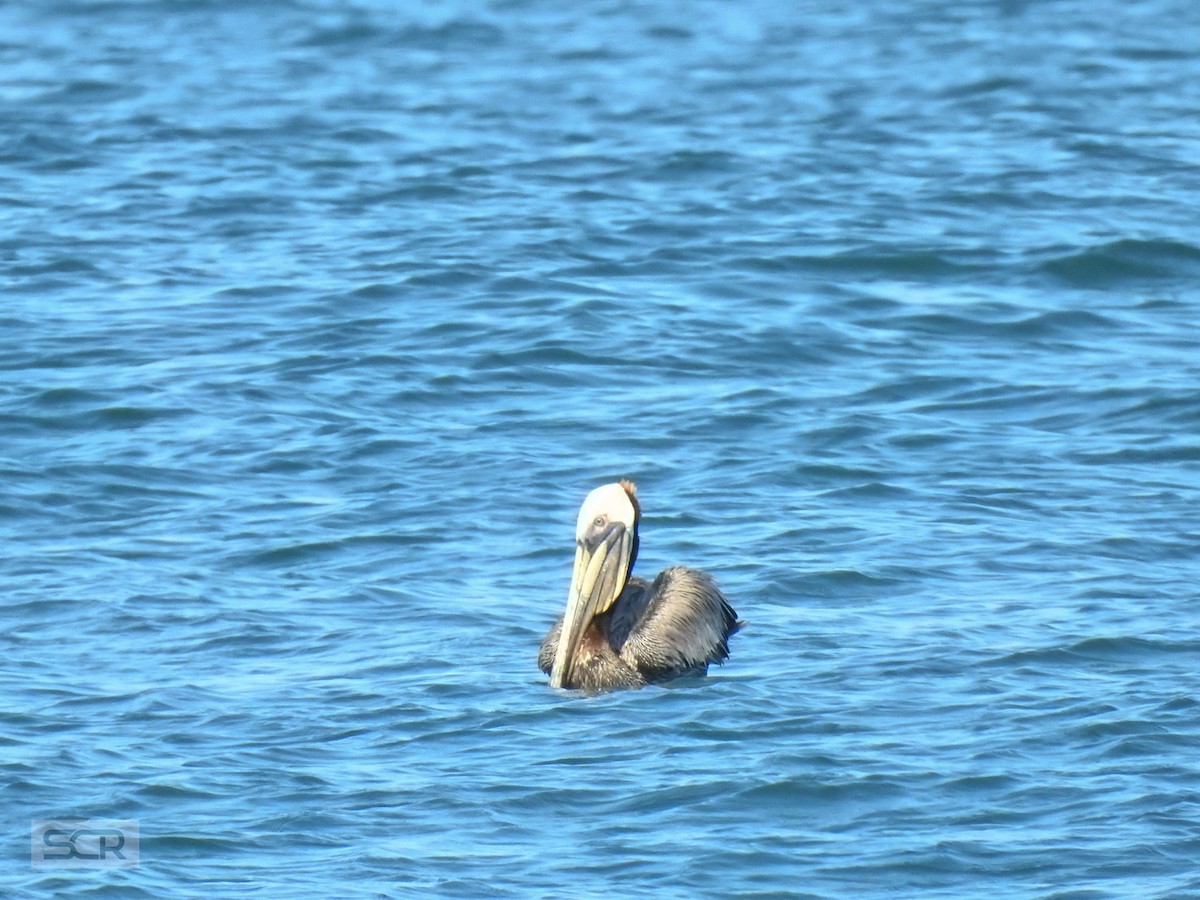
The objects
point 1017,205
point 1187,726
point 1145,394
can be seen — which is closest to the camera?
point 1187,726

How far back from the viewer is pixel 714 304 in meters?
15.3

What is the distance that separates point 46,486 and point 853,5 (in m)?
17.6

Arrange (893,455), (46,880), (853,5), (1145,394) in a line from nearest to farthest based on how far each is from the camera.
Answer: (46,880)
(893,455)
(1145,394)
(853,5)

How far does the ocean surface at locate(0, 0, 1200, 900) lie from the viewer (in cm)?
765

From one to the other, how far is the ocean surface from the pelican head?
1.24 ft

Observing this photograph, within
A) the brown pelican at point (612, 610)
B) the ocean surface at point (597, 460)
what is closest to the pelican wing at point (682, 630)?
the brown pelican at point (612, 610)

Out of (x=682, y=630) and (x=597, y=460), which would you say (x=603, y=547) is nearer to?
(x=682, y=630)

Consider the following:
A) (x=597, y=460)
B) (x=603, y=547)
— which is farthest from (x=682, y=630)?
(x=597, y=460)

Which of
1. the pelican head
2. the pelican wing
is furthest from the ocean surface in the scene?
the pelican head

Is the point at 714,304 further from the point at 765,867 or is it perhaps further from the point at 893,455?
the point at 765,867

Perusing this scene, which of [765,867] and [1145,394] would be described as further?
[1145,394]

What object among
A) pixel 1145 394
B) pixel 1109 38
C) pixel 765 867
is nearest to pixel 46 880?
pixel 765 867

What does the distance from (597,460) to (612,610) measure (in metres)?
2.21

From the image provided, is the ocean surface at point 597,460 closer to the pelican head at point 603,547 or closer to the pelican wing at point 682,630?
the pelican wing at point 682,630
